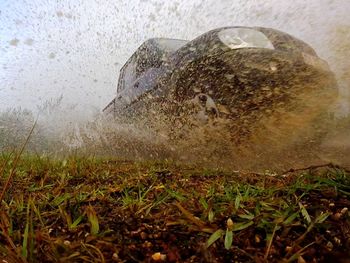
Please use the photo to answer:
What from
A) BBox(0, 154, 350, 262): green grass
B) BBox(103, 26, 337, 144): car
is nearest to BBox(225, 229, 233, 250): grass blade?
BBox(0, 154, 350, 262): green grass

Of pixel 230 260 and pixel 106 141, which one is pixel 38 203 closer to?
pixel 230 260

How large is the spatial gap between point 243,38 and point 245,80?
0.43m

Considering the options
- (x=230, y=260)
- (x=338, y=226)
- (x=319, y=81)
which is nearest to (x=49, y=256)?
(x=230, y=260)

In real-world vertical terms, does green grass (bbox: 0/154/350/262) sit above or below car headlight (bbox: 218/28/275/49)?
below

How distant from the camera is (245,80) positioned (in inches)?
130

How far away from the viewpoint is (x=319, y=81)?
3355 millimetres

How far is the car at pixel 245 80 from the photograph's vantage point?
327 cm

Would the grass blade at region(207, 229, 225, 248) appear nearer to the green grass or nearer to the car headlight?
the green grass

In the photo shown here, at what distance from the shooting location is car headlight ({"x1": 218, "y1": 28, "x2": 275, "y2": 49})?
3.30 meters

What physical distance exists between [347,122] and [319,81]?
0.85 metres

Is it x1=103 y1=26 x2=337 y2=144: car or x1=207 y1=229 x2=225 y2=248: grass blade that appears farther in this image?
x1=103 y1=26 x2=337 y2=144: car

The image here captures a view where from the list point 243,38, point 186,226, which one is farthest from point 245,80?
point 186,226

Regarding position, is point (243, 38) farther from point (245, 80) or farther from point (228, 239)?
point (228, 239)

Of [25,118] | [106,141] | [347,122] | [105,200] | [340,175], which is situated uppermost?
[340,175]
